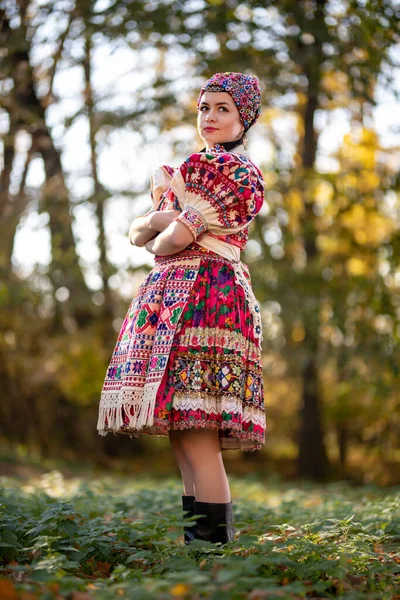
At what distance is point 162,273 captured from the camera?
3.29 m

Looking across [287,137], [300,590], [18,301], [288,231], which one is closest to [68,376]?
[18,301]

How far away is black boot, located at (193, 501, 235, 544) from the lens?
10.2ft

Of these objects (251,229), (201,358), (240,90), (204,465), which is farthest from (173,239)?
(251,229)

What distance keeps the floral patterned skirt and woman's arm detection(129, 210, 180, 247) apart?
144mm

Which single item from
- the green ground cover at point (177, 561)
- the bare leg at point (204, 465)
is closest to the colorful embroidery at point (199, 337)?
the bare leg at point (204, 465)

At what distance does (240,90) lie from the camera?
340 cm

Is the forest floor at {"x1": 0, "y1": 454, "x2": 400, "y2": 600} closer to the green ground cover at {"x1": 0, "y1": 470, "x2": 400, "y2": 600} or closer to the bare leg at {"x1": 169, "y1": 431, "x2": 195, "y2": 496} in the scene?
the green ground cover at {"x1": 0, "y1": 470, "x2": 400, "y2": 600}

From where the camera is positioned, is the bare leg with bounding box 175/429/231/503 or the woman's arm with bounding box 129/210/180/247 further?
the woman's arm with bounding box 129/210/180/247

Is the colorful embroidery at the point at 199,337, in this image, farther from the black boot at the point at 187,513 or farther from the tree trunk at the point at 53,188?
the tree trunk at the point at 53,188

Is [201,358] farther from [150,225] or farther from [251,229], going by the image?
[251,229]

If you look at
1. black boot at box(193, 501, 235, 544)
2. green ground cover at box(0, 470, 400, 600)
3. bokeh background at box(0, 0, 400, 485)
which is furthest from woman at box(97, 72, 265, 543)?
bokeh background at box(0, 0, 400, 485)

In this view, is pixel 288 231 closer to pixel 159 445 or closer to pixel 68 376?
pixel 68 376

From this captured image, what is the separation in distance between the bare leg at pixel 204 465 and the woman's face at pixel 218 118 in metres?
1.29

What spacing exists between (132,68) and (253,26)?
7.43ft
